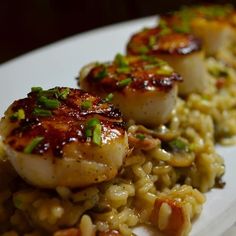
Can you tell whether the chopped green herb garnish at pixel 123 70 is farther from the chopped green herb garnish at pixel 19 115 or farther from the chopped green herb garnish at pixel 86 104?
the chopped green herb garnish at pixel 19 115

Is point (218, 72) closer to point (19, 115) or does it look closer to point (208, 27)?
point (208, 27)

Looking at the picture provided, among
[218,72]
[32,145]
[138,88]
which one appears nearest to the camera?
[32,145]

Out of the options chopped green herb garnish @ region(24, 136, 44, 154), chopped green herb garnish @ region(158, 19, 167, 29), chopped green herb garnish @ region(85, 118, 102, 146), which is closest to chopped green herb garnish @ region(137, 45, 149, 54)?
chopped green herb garnish @ region(158, 19, 167, 29)

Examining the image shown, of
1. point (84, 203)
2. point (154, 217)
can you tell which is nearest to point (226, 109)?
point (154, 217)

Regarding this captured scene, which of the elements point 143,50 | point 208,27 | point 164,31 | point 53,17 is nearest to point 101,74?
point 143,50

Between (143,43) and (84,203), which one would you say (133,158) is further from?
(143,43)

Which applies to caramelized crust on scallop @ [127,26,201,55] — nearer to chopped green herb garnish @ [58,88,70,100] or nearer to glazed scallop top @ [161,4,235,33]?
glazed scallop top @ [161,4,235,33]
